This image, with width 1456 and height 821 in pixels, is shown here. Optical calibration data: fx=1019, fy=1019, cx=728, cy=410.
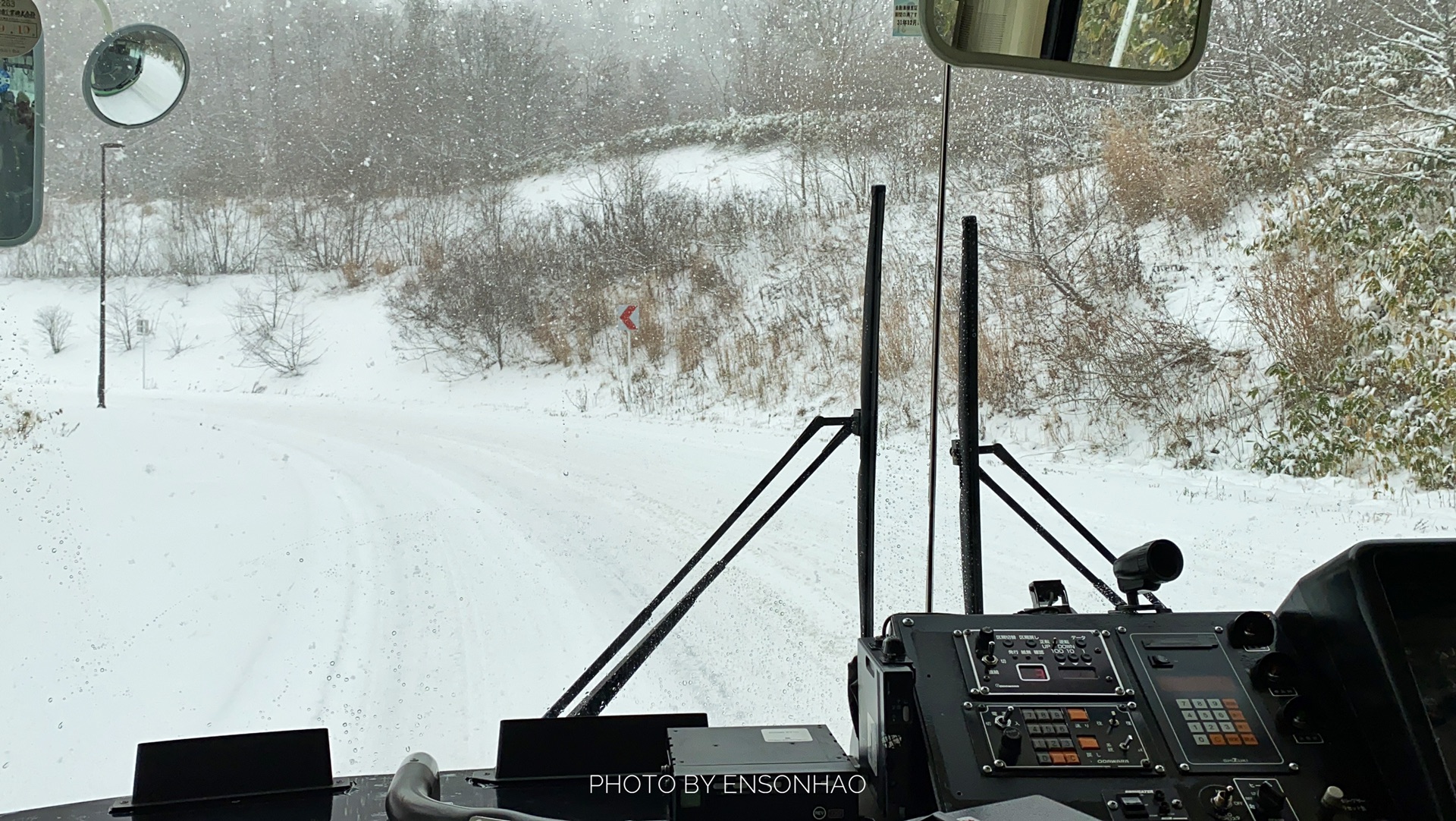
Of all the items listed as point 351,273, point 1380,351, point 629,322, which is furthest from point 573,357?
point 1380,351

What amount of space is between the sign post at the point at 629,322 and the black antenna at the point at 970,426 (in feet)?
2.53

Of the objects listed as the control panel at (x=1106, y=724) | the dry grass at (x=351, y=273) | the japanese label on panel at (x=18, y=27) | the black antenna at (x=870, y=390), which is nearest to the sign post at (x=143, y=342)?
the dry grass at (x=351, y=273)

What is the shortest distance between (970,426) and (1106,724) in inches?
29.9

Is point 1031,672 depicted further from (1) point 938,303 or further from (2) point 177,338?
(2) point 177,338

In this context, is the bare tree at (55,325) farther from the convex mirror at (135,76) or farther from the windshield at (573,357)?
the convex mirror at (135,76)

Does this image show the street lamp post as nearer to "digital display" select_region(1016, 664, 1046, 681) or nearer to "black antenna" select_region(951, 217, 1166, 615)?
"black antenna" select_region(951, 217, 1166, 615)

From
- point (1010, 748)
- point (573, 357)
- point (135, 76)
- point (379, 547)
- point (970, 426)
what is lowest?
point (1010, 748)

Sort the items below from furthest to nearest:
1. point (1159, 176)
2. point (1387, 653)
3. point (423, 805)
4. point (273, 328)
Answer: point (1159, 176), point (273, 328), point (1387, 653), point (423, 805)

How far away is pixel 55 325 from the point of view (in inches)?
81.1

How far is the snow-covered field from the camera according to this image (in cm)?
208

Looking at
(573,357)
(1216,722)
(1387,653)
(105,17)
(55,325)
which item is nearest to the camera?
(1387,653)

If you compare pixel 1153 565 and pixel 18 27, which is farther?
pixel 18 27

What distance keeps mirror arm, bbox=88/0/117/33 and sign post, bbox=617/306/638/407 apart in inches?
45.2

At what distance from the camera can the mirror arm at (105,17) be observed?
6.40 ft
